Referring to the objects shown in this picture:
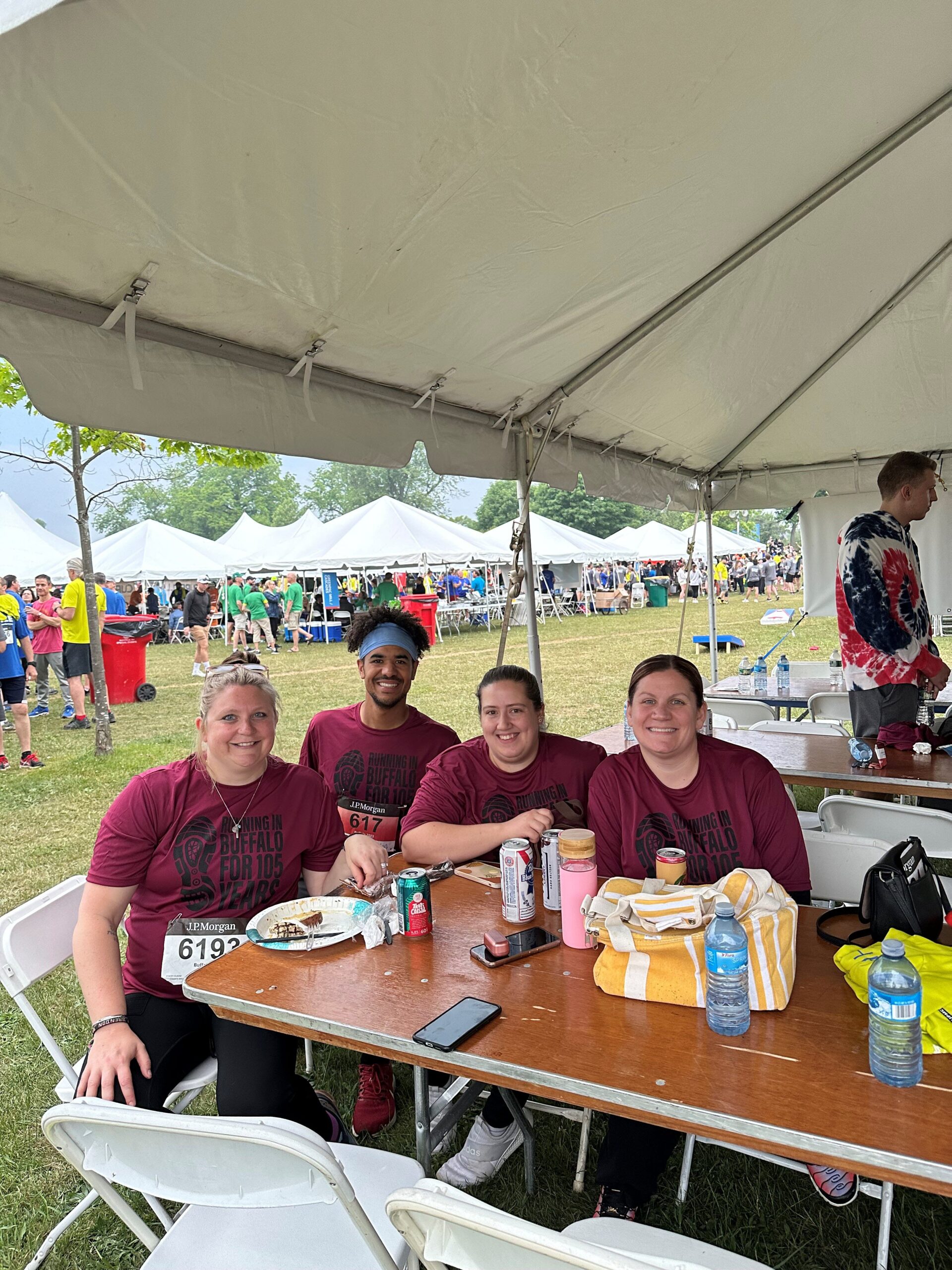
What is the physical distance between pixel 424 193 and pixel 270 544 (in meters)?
18.5

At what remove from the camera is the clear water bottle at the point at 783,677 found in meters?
6.58

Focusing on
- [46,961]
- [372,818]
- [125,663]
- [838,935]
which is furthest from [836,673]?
[125,663]

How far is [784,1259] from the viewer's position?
2076mm

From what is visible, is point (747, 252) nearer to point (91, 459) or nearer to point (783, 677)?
point (783, 677)

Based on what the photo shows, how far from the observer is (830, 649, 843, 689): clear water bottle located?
639cm

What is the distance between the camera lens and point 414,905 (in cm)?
206

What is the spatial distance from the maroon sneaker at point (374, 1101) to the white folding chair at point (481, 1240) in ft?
5.34

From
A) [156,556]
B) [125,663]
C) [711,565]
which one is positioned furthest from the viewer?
[156,556]

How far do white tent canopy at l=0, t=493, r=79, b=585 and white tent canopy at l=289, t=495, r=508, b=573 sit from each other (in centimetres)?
519

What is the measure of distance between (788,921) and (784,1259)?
106cm

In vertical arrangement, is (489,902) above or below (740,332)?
below

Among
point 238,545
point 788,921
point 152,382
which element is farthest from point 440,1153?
point 238,545

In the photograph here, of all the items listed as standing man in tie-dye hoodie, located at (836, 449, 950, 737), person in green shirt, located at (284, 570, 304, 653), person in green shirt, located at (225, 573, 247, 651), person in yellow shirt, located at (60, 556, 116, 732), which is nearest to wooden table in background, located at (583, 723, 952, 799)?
standing man in tie-dye hoodie, located at (836, 449, 950, 737)

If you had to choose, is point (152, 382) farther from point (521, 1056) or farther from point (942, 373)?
point (942, 373)
